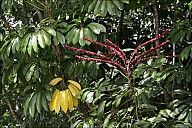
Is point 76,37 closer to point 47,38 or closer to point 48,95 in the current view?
point 47,38

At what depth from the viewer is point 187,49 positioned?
1515 mm

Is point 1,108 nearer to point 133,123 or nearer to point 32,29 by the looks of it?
point 32,29

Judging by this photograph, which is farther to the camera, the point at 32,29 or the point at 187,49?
the point at 32,29

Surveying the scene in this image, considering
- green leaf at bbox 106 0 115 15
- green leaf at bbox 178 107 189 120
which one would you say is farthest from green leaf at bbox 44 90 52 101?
green leaf at bbox 178 107 189 120

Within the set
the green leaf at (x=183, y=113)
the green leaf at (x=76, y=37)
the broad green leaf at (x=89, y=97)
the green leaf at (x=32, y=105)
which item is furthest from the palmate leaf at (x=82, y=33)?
the green leaf at (x=183, y=113)

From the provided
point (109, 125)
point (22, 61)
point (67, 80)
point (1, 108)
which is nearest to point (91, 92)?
point (109, 125)

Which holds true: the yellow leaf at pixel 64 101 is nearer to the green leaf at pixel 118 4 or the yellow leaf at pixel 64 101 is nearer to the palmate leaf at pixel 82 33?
the palmate leaf at pixel 82 33

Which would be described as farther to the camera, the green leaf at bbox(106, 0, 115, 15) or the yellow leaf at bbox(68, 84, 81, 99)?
the yellow leaf at bbox(68, 84, 81, 99)

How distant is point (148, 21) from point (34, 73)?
0.79 m

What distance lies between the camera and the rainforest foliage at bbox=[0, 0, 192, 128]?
→ 1422 millimetres

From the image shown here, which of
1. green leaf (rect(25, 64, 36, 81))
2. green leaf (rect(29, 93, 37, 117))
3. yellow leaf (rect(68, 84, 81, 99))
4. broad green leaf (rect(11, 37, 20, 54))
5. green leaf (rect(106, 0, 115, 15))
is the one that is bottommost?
green leaf (rect(29, 93, 37, 117))

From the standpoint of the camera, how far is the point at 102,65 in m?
1.83

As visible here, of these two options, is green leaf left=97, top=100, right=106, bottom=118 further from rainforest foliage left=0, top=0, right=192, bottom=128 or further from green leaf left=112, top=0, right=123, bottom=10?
green leaf left=112, top=0, right=123, bottom=10

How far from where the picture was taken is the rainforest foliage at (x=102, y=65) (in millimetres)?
1422
